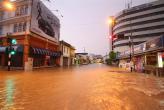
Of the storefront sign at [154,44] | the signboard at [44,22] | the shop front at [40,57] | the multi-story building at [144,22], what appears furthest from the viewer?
the multi-story building at [144,22]

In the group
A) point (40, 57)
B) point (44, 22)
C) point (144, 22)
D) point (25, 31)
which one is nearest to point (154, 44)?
point (25, 31)

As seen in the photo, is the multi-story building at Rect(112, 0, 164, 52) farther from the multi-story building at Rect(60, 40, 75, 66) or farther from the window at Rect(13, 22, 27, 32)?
the window at Rect(13, 22, 27, 32)

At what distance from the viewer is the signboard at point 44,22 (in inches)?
1284

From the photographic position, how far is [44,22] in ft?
125

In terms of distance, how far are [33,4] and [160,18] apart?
62.8 metres

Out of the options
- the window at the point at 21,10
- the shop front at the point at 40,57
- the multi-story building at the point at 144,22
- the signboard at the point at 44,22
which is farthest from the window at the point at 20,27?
the multi-story building at the point at 144,22

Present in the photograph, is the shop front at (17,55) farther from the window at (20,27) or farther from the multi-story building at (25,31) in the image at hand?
the window at (20,27)

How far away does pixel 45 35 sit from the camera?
38812mm

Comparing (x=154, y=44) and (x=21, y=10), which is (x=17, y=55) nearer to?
(x=21, y=10)

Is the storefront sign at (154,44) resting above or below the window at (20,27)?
below

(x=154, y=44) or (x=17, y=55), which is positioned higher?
(x=154, y=44)

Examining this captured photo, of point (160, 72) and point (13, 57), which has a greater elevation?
A: point (13, 57)

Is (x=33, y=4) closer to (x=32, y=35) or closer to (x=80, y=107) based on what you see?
(x=32, y=35)

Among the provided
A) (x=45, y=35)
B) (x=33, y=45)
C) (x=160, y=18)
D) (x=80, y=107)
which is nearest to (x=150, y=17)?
(x=160, y=18)
